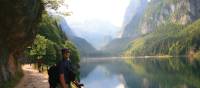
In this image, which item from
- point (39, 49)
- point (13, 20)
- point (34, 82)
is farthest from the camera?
point (39, 49)

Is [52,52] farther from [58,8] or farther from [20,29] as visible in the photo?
[20,29]

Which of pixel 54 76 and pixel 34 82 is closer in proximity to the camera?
pixel 54 76

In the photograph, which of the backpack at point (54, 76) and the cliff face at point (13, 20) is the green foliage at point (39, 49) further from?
the backpack at point (54, 76)

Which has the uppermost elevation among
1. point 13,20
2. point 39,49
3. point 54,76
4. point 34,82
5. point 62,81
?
point 13,20

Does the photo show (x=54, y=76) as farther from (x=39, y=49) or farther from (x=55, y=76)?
(x=39, y=49)

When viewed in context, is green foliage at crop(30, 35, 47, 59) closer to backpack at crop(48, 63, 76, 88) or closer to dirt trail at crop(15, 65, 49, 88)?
dirt trail at crop(15, 65, 49, 88)

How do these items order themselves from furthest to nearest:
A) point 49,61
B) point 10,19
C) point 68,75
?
point 49,61 < point 10,19 < point 68,75

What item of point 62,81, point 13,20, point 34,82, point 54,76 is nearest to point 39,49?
point 34,82

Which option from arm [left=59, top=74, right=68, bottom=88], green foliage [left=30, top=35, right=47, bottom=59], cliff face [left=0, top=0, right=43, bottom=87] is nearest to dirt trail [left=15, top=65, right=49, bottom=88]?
cliff face [left=0, top=0, right=43, bottom=87]

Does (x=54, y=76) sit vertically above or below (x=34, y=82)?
above

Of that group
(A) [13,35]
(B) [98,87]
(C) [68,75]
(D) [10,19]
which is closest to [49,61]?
(B) [98,87]

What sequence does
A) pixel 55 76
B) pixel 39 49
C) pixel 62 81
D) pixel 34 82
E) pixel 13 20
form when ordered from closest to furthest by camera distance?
pixel 62 81, pixel 55 76, pixel 13 20, pixel 34 82, pixel 39 49

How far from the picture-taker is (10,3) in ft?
99.3

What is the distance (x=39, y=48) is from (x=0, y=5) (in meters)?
55.2
